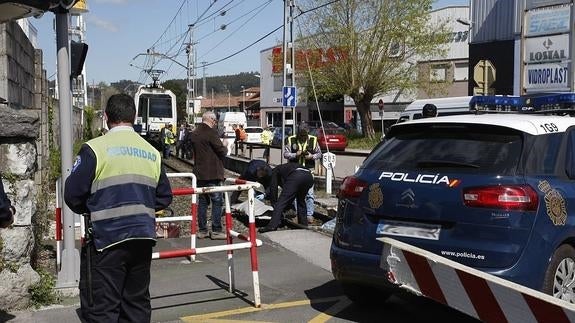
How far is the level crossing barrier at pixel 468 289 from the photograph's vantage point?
3.32m

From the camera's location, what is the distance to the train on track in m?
36.7

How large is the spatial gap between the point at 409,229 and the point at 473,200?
577mm

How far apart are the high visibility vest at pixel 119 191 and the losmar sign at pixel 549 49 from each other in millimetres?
18666

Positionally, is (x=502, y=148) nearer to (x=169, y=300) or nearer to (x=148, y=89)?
(x=169, y=300)

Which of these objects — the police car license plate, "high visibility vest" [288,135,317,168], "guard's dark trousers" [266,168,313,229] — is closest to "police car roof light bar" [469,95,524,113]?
"guard's dark trousers" [266,168,313,229]

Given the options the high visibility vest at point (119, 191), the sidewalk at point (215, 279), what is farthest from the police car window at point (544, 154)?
the high visibility vest at point (119, 191)

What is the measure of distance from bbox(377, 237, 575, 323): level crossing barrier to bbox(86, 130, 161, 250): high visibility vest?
1673 millimetres

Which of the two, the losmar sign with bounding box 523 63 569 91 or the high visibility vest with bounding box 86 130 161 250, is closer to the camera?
the high visibility vest with bounding box 86 130 161 250

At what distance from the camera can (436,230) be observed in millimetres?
4914

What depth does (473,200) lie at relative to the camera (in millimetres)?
4734

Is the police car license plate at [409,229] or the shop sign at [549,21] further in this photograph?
the shop sign at [549,21]

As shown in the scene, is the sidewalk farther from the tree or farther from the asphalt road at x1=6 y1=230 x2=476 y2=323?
the tree

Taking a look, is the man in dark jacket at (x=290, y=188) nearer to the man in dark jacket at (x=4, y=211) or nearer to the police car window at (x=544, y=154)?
the police car window at (x=544, y=154)

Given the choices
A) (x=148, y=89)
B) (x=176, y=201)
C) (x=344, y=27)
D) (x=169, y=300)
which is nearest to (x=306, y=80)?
(x=344, y=27)
